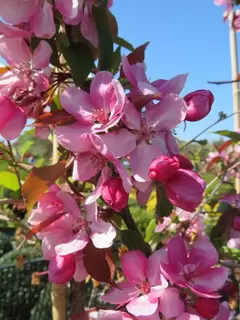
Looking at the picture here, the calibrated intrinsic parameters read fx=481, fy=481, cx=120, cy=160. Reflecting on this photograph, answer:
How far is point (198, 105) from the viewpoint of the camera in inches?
23.9

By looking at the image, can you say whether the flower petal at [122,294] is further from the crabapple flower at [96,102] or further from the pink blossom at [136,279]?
the crabapple flower at [96,102]

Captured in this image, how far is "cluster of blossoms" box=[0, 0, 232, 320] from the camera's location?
22.9 inches

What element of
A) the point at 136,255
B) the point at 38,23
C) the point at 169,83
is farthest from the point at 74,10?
the point at 136,255

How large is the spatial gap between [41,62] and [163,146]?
0.64ft

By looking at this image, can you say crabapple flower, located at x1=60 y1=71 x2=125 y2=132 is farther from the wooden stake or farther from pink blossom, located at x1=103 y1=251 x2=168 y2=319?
the wooden stake

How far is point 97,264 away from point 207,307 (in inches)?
6.2

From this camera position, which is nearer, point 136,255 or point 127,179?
point 127,179

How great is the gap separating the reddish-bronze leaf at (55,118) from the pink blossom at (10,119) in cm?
2

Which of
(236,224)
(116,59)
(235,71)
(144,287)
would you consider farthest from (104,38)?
(235,71)

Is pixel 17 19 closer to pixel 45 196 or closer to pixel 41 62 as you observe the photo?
pixel 41 62

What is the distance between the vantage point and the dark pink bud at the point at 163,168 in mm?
542

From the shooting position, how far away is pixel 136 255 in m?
0.68

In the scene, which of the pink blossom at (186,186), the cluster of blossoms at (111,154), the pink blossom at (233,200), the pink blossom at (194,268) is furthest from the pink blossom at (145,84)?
the pink blossom at (233,200)

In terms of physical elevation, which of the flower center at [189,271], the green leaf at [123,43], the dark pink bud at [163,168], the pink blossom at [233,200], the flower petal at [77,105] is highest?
the green leaf at [123,43]
